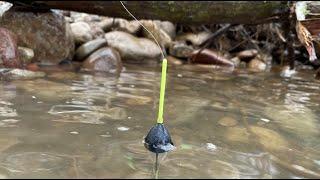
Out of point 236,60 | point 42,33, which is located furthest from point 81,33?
point 236,60

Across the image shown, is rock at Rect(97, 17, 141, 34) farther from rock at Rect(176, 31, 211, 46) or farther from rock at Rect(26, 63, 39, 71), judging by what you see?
rock at Rect(26, 63, 39, 71)

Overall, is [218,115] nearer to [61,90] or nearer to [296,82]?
[61,90]

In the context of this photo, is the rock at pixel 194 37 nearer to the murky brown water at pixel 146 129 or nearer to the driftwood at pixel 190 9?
the driftwood at pixel 190 9

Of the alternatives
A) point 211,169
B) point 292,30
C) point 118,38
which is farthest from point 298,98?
Answer: point 118,38

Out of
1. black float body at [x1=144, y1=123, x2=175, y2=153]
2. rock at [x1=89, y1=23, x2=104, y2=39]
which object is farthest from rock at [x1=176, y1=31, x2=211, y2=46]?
black float body at [x1=144, y1=123, x2=175, y2=153]

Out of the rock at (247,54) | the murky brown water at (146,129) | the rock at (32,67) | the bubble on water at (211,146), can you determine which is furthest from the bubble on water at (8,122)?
the rock at (247,54)

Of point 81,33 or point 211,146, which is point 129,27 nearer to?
point 81,33

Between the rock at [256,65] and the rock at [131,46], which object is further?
the rock at [256,65]
